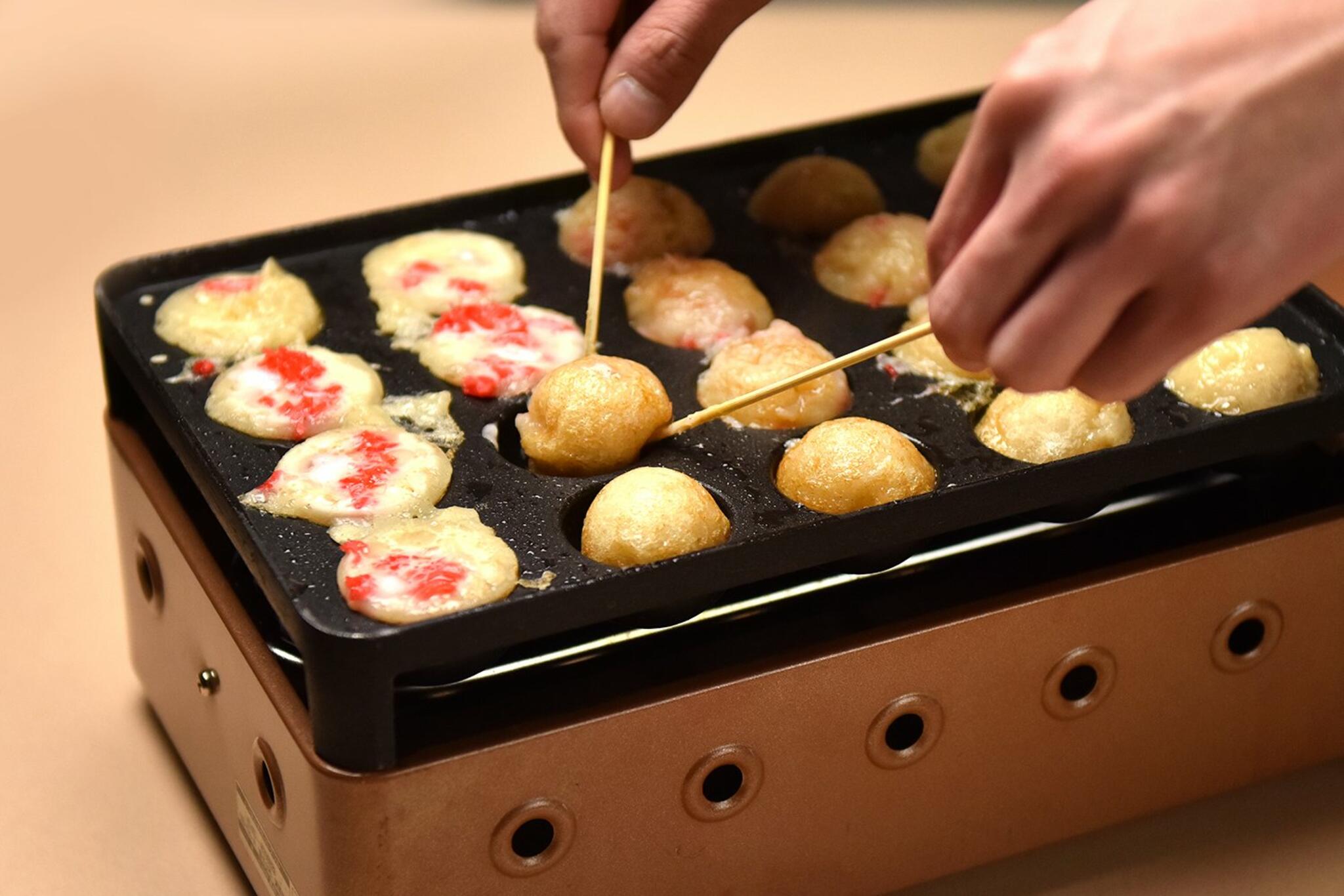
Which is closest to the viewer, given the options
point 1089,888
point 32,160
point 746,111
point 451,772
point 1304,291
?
point 451,772

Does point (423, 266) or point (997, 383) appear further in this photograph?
point (423, 266)

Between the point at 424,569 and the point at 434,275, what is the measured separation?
59cm

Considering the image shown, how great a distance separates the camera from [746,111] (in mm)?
→ 3383

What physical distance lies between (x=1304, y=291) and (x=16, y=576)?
1638mm

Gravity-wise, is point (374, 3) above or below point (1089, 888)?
above

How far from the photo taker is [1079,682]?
68.2 inches

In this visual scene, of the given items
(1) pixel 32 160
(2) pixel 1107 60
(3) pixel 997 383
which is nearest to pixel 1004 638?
(3) pixel 997 383

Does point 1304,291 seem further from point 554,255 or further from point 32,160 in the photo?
point 32,160

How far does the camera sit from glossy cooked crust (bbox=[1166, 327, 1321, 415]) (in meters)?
1.78

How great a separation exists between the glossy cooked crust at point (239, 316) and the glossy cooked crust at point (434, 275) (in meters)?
0.09

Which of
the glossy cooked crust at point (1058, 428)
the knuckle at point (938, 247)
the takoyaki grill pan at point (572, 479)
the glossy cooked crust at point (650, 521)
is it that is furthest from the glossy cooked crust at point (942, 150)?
the knuckle at point (938, 247)

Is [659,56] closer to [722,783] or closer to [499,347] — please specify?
[499,347]

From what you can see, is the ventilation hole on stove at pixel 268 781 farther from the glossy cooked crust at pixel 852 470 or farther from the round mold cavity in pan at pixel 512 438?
the glossy cooked crust at pixel 852 470

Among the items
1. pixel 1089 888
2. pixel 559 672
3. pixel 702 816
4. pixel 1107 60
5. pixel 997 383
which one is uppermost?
pixel 1107 60
